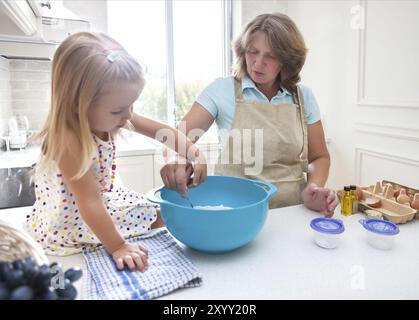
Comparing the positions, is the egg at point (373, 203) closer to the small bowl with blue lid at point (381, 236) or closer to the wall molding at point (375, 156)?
the small bowl with blue lid at point (381, 236)

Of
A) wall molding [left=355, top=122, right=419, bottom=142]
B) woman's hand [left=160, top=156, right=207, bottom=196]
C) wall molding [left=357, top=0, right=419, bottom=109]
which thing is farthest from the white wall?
woman's hand [left=160, top=156, right=207, bottom=196]

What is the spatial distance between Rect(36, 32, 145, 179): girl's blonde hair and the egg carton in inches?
32.2

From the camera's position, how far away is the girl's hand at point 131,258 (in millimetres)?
745

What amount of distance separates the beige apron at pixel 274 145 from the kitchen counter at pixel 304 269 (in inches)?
15.9

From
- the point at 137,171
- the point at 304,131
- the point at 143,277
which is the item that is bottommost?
the point at 137,171

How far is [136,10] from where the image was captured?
9.81 feet

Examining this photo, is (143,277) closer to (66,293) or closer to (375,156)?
(66,293)

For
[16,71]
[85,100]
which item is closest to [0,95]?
[16,71]

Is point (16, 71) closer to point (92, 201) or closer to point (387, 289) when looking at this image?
point (92, 201)

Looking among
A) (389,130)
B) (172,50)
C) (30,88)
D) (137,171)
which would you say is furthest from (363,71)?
(30,88)

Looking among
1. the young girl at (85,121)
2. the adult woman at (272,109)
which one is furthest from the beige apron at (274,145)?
the young girl at (85,121)

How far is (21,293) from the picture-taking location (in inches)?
18.4

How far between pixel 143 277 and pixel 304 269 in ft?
1.12
